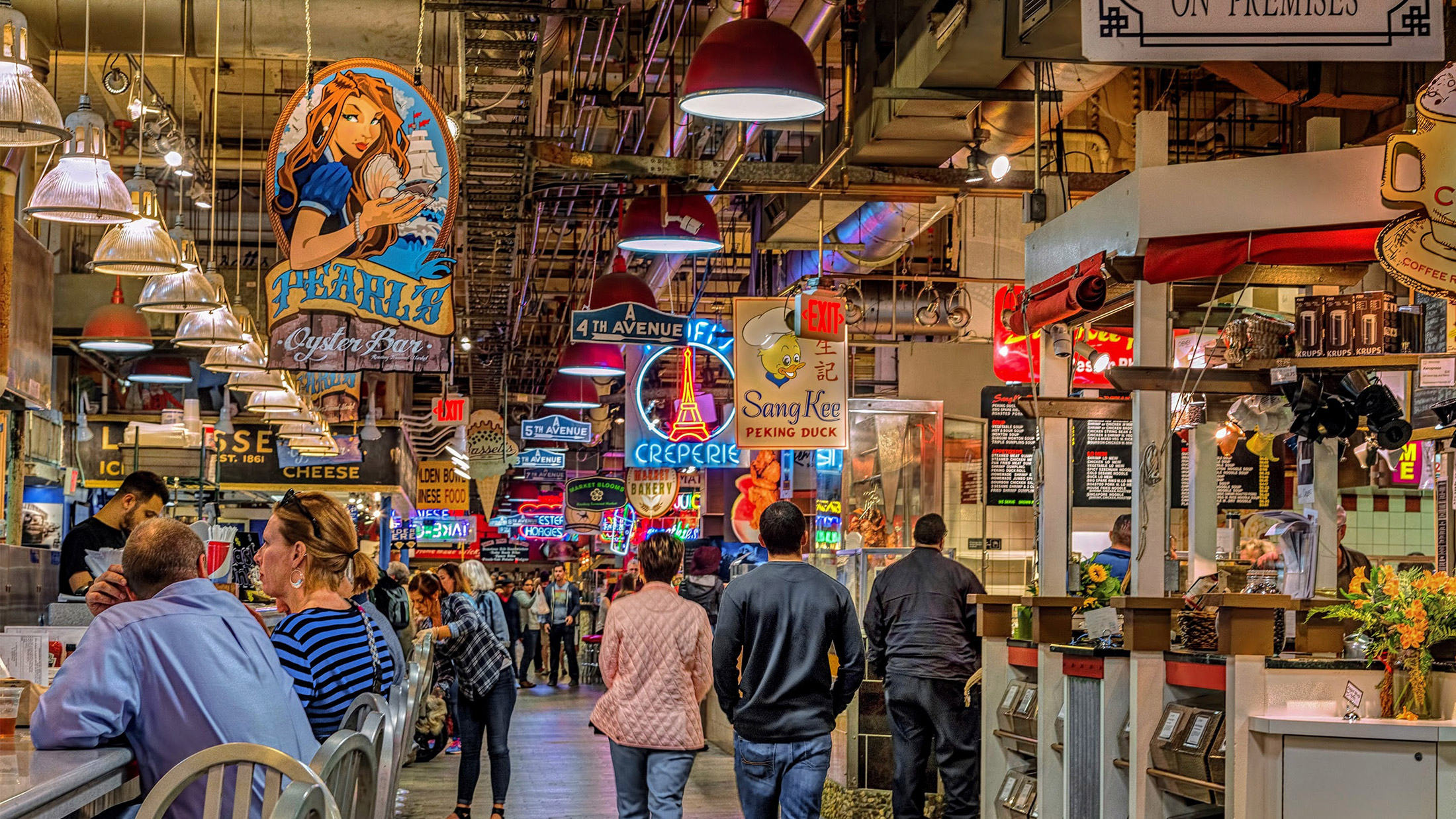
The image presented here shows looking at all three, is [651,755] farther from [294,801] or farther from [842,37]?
[842,37]

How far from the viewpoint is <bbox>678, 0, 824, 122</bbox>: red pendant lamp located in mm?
7312

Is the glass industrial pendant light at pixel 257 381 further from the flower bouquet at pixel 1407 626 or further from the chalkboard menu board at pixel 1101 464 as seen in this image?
the flower bouquet at pixel 1407 626

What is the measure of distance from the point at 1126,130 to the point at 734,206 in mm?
5038

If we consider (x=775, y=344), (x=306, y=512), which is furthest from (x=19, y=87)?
(x=775, y=344)

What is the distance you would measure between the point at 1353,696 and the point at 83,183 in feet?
16.9

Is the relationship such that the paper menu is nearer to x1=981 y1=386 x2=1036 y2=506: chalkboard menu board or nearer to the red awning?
the red awning

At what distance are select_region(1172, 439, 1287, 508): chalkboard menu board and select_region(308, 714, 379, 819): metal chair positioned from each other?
30.7 feet

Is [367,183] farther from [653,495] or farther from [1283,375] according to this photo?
[653,495]

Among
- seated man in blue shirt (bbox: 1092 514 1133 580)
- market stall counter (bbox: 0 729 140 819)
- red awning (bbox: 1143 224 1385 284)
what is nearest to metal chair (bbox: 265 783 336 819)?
market stall counter (bbox: 0 729 140 819)

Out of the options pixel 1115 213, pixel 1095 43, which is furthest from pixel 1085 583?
pixel 1095 43

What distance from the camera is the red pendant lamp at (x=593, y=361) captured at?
56.5 feet

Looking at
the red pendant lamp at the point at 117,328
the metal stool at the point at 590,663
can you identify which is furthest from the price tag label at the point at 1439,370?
the metal stool at the point at 590,663

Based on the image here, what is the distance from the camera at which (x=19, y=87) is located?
5.02 meters

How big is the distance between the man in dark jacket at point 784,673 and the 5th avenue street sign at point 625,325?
7187mm
